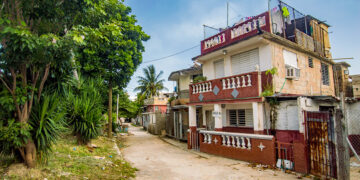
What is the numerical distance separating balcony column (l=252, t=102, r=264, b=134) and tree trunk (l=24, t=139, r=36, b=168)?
24.7ft

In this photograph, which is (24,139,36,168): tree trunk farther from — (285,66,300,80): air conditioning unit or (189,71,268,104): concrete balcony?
(285,66,300,80): air conditioning unit

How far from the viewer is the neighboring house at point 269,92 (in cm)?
654

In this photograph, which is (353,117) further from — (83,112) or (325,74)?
(83,112)

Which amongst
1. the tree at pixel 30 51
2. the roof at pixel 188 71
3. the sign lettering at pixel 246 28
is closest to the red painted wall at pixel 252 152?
the sign lettering at pixel 246 28

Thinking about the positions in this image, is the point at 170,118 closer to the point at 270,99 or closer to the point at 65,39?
the point at 270,99

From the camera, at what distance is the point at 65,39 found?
13.6ft

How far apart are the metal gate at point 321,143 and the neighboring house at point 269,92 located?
0.03m

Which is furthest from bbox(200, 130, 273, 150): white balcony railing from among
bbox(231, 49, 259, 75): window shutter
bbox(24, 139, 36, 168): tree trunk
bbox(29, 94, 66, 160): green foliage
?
bbox(24, 139, 36, 168): tree trunk

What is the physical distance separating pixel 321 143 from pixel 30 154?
7.63 meters

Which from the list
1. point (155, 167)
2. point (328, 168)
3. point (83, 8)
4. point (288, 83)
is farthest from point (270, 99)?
point (83, 8)

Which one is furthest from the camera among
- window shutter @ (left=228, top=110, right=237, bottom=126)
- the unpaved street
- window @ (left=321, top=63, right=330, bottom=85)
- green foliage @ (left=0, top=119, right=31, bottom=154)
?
window @ (left=321, top=63, right=330, bottom=85)

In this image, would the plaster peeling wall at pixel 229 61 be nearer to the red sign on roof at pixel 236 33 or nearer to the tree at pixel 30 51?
the red sign on roof at pixel 236 33

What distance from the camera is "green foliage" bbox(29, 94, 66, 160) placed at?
189 inches

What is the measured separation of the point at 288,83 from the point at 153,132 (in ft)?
54.9
